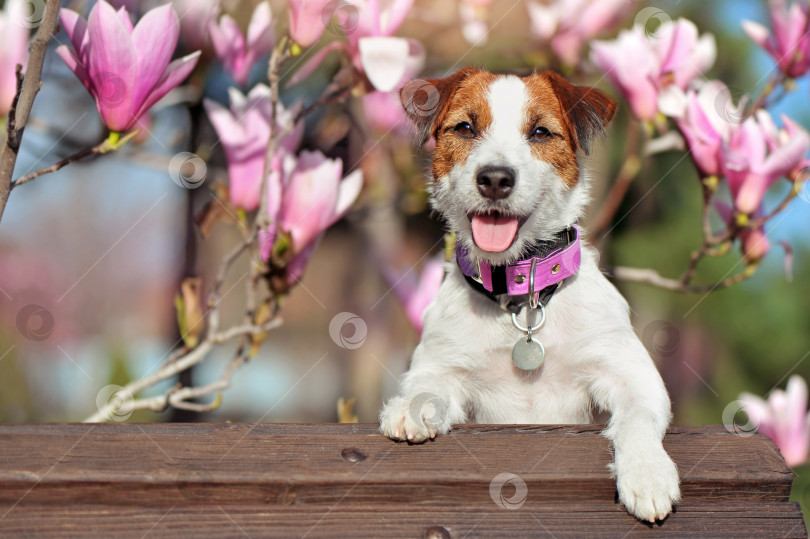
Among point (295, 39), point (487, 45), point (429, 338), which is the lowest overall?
point (429, 338)

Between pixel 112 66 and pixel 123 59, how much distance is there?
1.2 inches

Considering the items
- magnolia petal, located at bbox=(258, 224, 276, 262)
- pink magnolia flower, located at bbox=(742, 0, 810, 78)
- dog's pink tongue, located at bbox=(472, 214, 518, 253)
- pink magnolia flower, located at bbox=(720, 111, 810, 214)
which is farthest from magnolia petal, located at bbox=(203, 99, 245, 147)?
pink magnolia flower, located at bbox=(742, 0, 810, 78)

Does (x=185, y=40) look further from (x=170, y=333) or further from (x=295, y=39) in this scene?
(x=170, y=333)

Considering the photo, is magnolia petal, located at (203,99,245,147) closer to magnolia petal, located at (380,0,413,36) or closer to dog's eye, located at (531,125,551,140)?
magnolia petal, located at (380,0,413,36)

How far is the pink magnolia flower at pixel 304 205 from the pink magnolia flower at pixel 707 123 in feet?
→ 3.33

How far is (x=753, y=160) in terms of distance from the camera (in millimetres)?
2125

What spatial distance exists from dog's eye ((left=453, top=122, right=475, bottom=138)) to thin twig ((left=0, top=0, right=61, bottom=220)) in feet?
3.48

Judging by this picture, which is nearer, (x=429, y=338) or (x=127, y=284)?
(x=429, y=338)

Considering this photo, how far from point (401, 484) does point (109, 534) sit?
55cm

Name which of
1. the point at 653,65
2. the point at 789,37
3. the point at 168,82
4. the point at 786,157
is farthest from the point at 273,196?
the point at 789,37

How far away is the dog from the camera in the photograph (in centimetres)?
187

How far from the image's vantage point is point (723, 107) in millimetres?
2256

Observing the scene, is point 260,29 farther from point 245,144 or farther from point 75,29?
point 75,29

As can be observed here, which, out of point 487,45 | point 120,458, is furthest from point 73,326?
point 487,45
